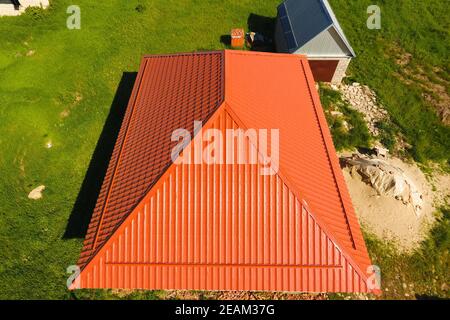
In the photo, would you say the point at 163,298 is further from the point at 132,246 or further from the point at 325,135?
the point at 325,135

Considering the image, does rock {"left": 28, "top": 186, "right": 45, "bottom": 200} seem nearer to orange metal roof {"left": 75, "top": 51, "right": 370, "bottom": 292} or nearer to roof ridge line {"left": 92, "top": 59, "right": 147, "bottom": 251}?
roof ridge line {"left": 92, "top": 59, "right": 147, "bottom": 251}

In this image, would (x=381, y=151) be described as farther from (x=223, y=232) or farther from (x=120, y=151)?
(x=120, y=151)

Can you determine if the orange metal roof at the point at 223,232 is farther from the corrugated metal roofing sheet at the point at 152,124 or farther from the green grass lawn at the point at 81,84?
the green grass lawn at the point at 81,84

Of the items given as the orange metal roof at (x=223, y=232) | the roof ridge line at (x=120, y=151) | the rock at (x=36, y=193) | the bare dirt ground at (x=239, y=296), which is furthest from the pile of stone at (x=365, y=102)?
the rock at (x=36, y=193)

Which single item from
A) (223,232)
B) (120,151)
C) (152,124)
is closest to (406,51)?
(152,124)
